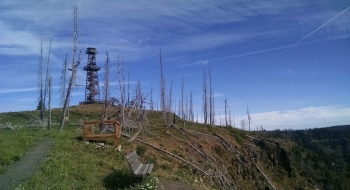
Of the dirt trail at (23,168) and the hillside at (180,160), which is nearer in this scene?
the dirt trail at (23,168)

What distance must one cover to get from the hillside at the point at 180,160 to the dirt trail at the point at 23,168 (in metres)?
0.30

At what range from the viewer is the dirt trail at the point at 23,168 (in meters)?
8.67

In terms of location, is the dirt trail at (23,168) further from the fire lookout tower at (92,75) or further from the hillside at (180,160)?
the fire lookout tower at (92,75)

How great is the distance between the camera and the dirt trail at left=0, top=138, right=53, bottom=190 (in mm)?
8672

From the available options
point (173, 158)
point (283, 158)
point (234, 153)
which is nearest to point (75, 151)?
point (173, 158)

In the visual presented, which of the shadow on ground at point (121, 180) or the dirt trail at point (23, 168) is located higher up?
the dirt trail at point (23, 168)

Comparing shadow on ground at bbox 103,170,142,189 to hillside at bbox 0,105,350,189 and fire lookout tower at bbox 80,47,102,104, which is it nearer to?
hillside at bbox 0,105,350,189

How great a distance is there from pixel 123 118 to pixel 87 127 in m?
6.60

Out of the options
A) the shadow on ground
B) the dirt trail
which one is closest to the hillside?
the shadow on ground

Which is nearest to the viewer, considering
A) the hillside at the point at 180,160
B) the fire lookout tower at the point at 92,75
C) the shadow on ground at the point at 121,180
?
the shadow on ground at the point at 121,180

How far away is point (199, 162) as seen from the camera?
75.7ft

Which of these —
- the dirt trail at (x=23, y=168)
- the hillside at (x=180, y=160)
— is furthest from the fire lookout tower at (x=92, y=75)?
the dirt trail at (x=23, y=168)

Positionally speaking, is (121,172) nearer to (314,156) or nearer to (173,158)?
(173,158)

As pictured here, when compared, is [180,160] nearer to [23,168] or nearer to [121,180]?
[121,180]
